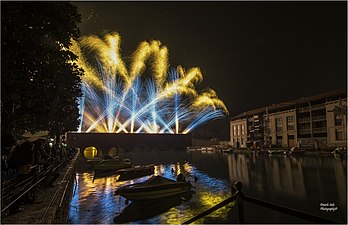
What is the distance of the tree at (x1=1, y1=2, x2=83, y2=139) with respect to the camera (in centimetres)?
1262

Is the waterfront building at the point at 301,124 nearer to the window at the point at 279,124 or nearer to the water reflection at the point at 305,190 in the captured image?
the window at the point at 279,124

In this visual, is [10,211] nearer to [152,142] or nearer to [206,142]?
[152,142]

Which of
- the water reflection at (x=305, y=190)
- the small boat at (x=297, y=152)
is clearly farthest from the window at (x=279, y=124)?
the water reflection at (x=305, y=190)

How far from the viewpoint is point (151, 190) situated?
26375 mm

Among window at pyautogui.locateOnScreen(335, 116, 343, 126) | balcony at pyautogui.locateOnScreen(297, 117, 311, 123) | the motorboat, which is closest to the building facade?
balcony at pyautogui.locateOnScreen(297, 117, 311, 123)

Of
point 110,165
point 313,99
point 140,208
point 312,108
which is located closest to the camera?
point 140,208

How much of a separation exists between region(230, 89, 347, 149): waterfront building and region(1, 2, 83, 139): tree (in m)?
77.2

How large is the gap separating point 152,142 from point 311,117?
227 feet

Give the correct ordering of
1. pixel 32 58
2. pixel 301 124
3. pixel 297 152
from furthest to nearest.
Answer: pixel 301 124
pixel 297 152
pixel 32 58

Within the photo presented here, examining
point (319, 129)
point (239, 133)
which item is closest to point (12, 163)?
point (319, 129)

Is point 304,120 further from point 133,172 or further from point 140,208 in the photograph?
point 140,208

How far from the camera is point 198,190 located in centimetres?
3416

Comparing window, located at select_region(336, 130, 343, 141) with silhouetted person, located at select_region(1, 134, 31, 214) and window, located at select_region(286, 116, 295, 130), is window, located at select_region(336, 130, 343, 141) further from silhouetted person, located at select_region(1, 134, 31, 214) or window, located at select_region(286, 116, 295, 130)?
silhouetted person, located at select_region(1, 134, 31, 214)

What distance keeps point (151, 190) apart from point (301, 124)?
265ft
